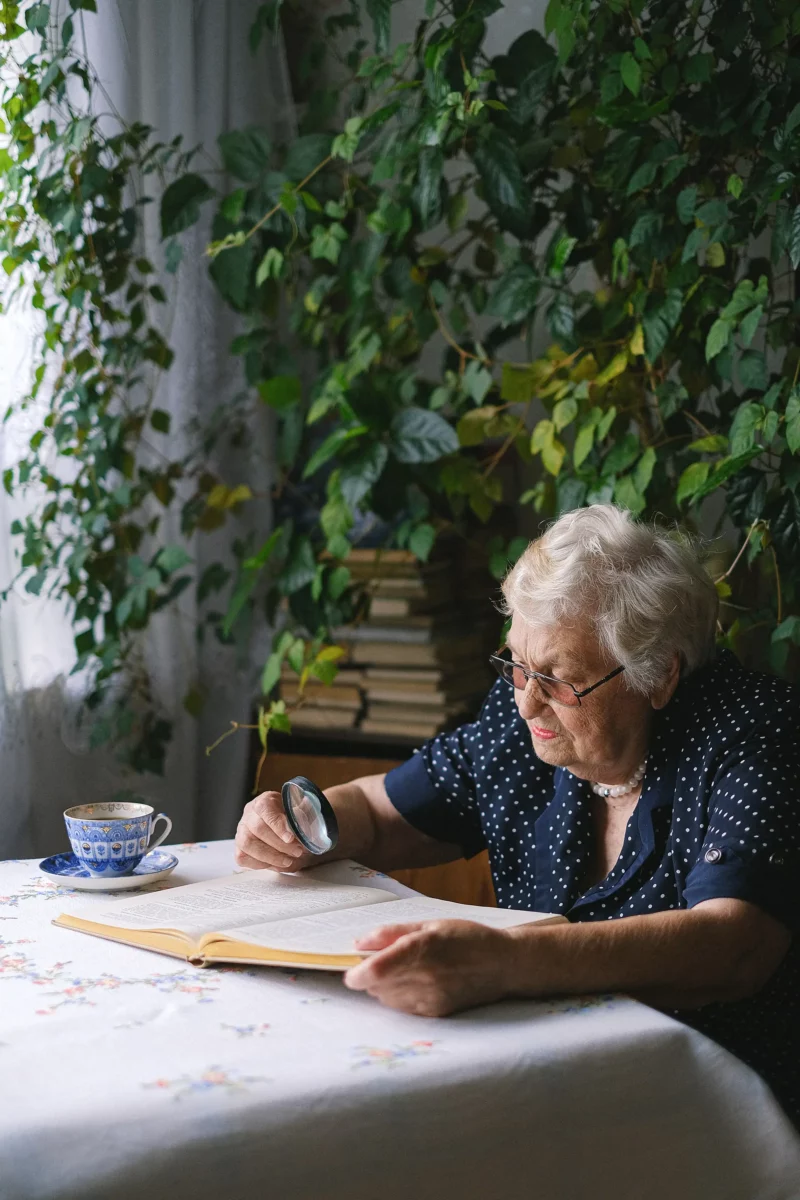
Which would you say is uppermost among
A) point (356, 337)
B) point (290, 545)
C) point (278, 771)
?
point (356, 337)

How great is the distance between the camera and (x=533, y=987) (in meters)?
1.04

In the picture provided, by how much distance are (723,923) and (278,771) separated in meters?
1.54

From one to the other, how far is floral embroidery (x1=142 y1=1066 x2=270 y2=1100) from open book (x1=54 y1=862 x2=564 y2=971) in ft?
0.57

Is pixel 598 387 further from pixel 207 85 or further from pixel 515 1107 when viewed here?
pixel 515 1107

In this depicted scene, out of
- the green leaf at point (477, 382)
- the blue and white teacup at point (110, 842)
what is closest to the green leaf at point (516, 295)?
the green leaf at point (477, 382)

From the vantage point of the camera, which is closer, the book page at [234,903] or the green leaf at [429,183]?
the book page at [234,903]

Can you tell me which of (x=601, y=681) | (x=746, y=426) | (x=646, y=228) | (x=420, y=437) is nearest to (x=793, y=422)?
(x=746, y=426)

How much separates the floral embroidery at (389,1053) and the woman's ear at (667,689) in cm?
59

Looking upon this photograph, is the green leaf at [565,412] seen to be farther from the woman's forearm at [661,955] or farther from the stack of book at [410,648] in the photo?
the woman's forearm at [661,955]

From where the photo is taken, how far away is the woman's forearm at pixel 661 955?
1.05 metres

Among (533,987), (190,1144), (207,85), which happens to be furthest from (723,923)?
(207,85)

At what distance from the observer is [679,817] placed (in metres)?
1.36

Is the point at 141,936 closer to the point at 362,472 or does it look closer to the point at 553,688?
the point at 553,688

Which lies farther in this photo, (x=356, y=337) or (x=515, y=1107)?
(x=356, y=337)
